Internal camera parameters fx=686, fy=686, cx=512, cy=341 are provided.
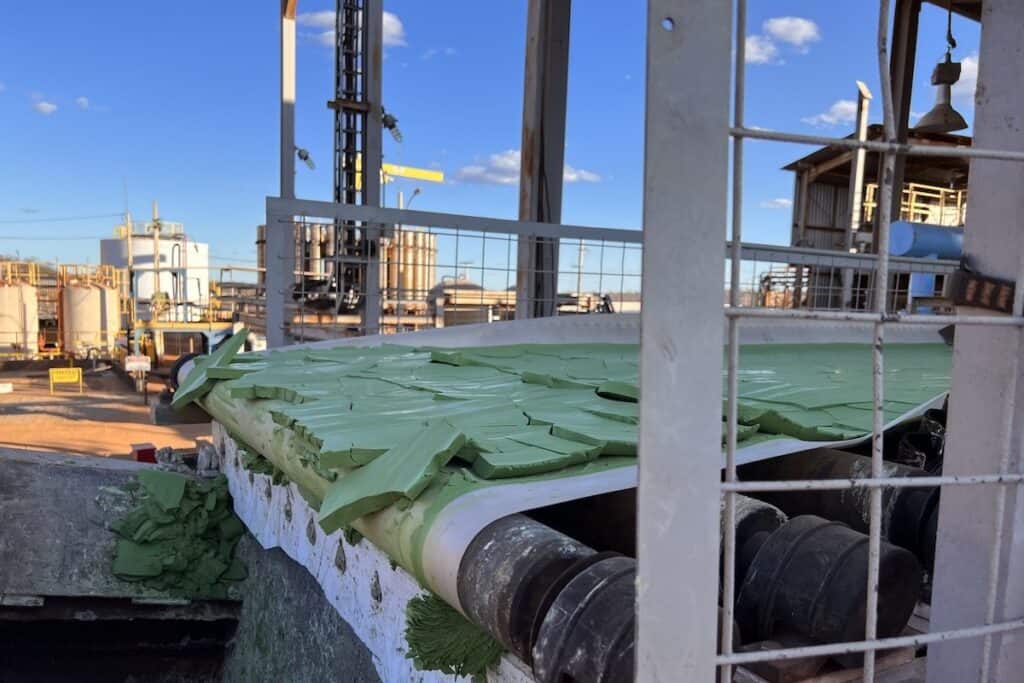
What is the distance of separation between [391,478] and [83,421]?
18.5 m

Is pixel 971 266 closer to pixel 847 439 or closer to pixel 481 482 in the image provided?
pixel 847 439

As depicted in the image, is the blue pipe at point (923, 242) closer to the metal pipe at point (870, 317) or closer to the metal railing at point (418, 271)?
the metal railing at point (418, 271)

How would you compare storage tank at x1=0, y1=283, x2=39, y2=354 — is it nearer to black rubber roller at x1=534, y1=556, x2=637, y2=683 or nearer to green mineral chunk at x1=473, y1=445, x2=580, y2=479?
green mineral chunk at x1=473, y1=445, x2=580, y2=479

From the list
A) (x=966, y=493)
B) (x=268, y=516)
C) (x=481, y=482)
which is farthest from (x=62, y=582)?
(x=966, y=493)

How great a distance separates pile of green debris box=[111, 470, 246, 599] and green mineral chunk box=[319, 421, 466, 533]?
2286 mm

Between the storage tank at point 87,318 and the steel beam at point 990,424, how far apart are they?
29.1m

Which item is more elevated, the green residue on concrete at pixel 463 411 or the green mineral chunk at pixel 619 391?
the green mineral chunk at pixel 619 391

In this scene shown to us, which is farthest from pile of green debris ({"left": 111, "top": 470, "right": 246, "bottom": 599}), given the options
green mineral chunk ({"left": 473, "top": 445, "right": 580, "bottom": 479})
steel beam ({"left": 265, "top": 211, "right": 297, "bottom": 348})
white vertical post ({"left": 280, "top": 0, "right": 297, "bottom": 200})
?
white vertical post ({"left": 280, "top": 0, "right": 297, "bottom": 200})

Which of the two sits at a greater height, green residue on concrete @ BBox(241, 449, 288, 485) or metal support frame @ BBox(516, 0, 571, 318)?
metal support frame @ BBox(516, 0, 571, 318)

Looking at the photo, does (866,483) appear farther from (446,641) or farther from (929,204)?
(929,204)

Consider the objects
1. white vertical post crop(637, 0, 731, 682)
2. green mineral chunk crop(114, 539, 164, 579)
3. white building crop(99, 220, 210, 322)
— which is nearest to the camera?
white vertical post crop(637, 0, 731, 682)

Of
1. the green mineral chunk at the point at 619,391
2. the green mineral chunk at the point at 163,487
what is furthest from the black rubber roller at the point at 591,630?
the green mineral chunk at the point at 163,487

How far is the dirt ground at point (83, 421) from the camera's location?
14.6 m

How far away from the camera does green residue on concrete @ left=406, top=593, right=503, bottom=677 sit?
1.72m
